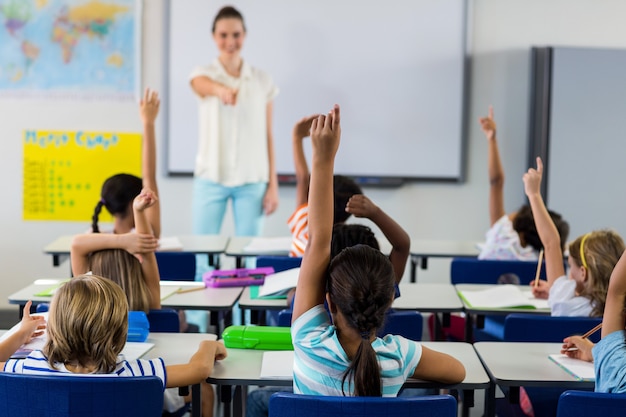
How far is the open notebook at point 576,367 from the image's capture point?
2.14 metres

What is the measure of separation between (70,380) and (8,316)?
4.09m

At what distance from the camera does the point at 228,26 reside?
504cm

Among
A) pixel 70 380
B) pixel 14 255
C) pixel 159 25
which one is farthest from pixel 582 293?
pixel 14 255

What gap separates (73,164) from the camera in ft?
18.7

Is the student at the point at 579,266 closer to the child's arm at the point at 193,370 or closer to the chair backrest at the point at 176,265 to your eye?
the child's arm at the point at 193,370

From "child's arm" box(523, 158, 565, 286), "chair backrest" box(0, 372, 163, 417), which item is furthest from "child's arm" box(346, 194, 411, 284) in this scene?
"chair backrest" box(0, 372, 163, 417)

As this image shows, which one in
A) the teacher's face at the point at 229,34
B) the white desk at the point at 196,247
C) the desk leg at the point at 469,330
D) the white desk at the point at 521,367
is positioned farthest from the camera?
the teacher's face at the point at 229,34

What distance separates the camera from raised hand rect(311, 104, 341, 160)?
180 centimetres

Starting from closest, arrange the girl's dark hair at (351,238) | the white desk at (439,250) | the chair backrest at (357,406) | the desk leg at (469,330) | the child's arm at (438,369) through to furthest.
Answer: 1. the chair backrest at (357,406)
2. the child's arm at (438,369)
3. the girl's dark hair at (351,238)
4. the desk leg at (469,330)
5. the white desk at (439,250)

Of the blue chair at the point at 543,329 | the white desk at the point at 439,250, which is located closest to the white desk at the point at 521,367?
the blue chair at the point at 543,329

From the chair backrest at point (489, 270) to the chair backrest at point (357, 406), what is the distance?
2.01 m

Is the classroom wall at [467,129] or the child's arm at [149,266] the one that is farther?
the classroom wall at [467,129]

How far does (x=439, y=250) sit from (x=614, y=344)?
245 centimetres

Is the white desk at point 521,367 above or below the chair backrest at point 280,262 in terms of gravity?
below
